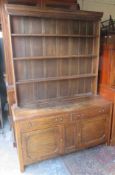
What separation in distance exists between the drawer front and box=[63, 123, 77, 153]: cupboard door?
4.5 inches

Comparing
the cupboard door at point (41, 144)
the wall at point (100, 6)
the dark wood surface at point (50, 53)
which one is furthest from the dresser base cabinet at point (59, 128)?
the wall at point (100, 6)

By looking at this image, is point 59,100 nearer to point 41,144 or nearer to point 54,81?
point 54,81

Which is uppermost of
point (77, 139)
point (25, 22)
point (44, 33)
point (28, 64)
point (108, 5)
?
point (108, 5)

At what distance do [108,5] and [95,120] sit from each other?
2.32 m

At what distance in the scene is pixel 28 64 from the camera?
2.10 m

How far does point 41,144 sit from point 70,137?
0.41 meters

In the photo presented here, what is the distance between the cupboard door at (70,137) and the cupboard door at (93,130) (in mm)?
114

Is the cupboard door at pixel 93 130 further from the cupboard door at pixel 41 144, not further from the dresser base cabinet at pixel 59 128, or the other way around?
the cupboard door at pixel 41 144

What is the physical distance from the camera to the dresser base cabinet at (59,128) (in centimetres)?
184

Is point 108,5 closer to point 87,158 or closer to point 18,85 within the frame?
point 18,85

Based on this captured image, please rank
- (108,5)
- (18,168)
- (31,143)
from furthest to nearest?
(108,5) → (18,168) → (31,143)

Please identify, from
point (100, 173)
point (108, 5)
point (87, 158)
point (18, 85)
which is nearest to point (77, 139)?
point (87, 158)

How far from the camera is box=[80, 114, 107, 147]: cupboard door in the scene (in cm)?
214

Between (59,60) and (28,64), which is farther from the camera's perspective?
(59,60)
